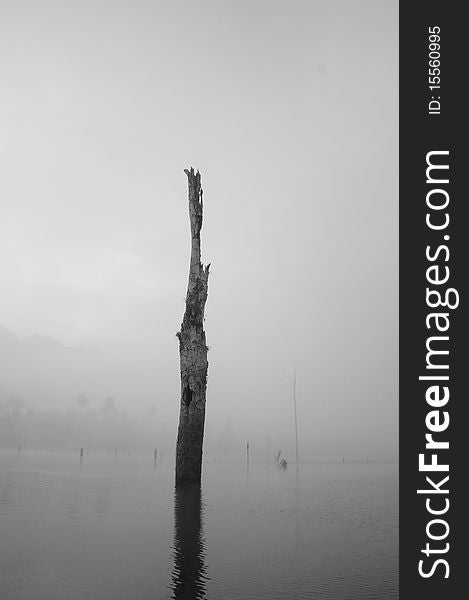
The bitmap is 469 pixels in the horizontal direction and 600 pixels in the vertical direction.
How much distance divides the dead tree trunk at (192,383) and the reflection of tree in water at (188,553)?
3.60m

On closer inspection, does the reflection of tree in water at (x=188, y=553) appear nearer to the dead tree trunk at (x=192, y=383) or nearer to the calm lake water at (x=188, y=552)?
the calm lake water at (x=188, y=552)

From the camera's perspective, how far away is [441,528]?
630 cm

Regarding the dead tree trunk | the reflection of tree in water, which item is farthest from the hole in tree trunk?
the reflection of tree in water

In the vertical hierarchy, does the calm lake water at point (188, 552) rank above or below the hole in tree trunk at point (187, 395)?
below

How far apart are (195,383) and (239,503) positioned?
173 inches

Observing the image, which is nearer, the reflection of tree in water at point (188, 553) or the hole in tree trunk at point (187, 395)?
the reflection of tree in water at point (188, 553)

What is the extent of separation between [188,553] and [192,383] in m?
A: 9.64

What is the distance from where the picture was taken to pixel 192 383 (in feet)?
53.6

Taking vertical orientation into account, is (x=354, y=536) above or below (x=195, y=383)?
Result: below

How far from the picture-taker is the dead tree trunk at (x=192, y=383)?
16234mm

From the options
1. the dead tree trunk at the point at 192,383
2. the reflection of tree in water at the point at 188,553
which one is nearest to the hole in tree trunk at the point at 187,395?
the dead tree trunk at the point at 192,383

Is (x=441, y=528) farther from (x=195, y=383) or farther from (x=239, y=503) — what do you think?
(x=195, y=383)

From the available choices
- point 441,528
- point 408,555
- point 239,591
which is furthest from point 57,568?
point 441,528

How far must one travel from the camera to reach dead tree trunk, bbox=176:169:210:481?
16234mm
